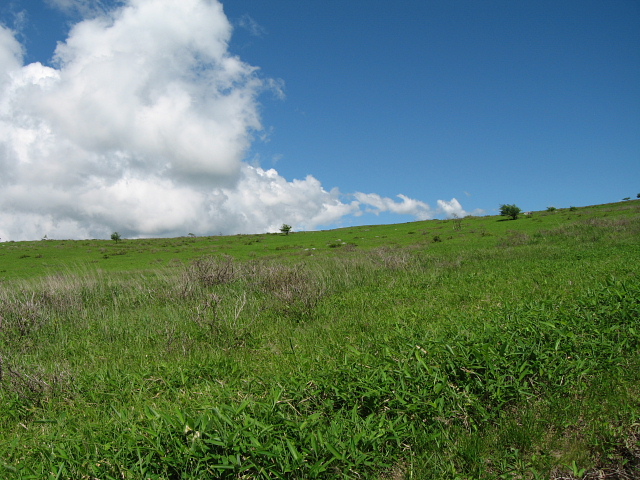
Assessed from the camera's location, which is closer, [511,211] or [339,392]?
[339,392]

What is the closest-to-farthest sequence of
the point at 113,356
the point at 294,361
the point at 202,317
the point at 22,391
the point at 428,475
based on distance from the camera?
the point at 428,475 → the point at 22,391 → the point at 294,361 → the point at 113,356 → the point at 202,317

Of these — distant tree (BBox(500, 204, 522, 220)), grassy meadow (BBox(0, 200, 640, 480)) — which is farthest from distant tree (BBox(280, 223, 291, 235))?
grassy meadow (BBox(0, 200, 640, 480))

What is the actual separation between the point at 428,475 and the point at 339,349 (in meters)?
2.72

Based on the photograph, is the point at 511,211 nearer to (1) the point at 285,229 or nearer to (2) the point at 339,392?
(1) the point at 285,229

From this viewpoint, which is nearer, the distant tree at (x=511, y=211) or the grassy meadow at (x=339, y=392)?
the grassy meadow at (x=339, y=392)

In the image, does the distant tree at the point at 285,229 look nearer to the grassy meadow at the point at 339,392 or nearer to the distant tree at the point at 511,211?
the distant tree at the point at 511,211

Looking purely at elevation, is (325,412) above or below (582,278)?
below

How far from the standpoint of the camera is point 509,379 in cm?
415

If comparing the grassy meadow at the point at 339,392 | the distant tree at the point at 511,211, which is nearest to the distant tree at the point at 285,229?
the distant tree at the point at 511,211

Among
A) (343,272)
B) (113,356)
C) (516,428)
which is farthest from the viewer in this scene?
(343,272)

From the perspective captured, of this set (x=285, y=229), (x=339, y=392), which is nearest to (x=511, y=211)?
(x=285, y=229)

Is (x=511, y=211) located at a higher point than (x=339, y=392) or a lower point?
higher

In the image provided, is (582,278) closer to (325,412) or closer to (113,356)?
(325,412)

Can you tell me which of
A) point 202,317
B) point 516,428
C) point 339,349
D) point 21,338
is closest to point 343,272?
point 202,317
